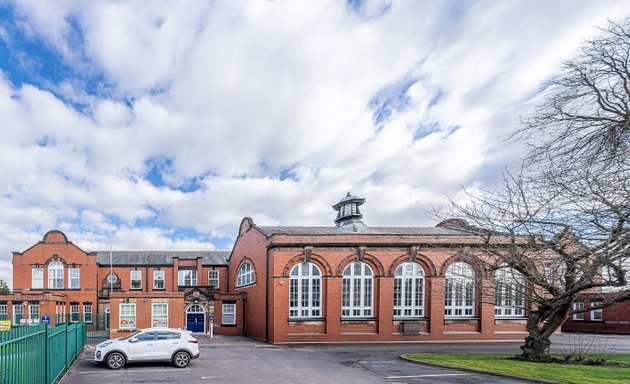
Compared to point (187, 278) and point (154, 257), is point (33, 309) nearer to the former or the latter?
point (154, 257)

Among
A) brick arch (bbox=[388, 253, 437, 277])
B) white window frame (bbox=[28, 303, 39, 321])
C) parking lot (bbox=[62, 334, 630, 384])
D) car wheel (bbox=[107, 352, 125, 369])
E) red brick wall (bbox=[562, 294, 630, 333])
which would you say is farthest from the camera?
red brick wall (bbox=[562, 294, 630, 333])

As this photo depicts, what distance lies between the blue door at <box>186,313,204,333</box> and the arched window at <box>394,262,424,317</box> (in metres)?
15.6

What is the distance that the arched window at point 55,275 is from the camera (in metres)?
Result: 37.5

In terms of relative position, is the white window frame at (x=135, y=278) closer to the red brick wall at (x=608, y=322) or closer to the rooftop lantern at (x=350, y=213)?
the rooftop lantern at (x=350, y=213)

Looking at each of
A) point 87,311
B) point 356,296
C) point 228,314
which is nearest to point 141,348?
point 356,296

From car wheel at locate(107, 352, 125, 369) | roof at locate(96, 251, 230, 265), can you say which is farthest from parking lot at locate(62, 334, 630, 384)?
roof at locate(96, 251, 230, 265)

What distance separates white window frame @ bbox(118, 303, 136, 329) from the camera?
1021 inches

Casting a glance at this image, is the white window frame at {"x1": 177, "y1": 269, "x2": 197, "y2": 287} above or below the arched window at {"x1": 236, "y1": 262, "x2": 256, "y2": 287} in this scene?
below

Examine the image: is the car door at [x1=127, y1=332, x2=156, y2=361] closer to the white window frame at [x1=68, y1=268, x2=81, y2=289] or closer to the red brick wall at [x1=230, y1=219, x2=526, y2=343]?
the red brick wall at [x1=230, y1=219, x2=526, y2=343]

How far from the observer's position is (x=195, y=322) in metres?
33.2

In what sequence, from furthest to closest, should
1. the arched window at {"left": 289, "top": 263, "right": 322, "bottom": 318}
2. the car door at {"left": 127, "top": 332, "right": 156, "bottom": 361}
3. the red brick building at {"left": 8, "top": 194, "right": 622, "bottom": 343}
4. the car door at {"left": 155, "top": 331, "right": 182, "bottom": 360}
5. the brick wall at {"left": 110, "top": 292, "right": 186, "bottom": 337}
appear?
the arched window at {"left": 289, "top": 263, "right": 322, "bottom": 318} < the red brick building at {"left": 8, "top": 194, "right": 622, "bottom": 343} < the brick wall at {"left": 110, "top": 292, "right": 186, "bottom": 337} < the car door at {"left": 155, "top": 331, "right": 182, "bottom": 360} < the car door at {"left": 127, "top": 332, "right": 156, "bottom": 361}

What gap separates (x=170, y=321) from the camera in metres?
26.8

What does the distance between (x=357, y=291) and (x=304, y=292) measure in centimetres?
345

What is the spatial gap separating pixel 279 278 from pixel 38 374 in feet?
60.3
